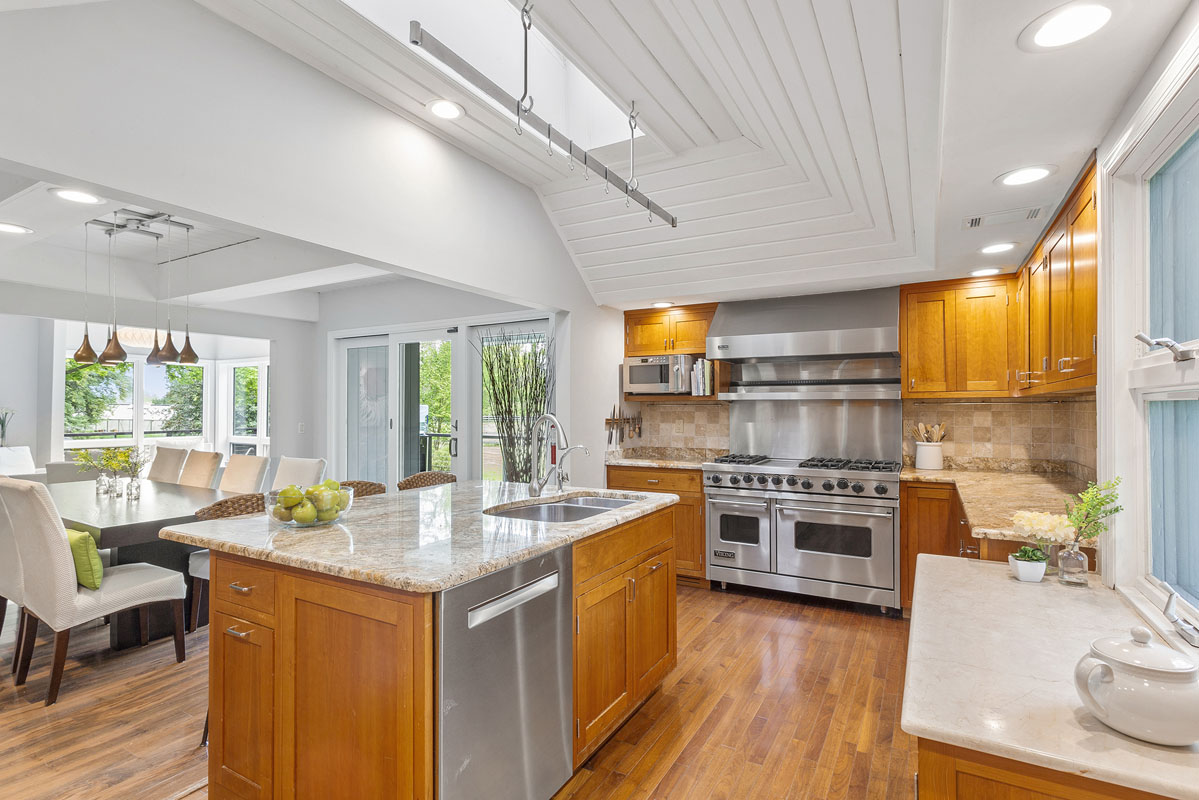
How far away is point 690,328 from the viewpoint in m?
4.88

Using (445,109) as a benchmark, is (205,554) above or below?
below

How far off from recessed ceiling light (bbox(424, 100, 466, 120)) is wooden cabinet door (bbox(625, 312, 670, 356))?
2.54m

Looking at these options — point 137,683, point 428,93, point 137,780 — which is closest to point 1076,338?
point 428,93

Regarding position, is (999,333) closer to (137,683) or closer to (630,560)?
(630,560)

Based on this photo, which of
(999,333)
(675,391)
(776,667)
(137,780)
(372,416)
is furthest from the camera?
(372,416)

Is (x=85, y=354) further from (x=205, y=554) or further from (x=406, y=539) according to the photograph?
(x=406, y=539)

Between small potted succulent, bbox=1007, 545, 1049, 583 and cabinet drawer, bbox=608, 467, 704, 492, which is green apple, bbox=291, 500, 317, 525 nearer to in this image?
small potted succulent, bbox=1007, 545, 1049, 583

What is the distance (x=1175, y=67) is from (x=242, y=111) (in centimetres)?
276

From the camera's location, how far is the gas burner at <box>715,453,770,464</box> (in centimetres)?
452

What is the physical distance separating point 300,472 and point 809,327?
12.2ft

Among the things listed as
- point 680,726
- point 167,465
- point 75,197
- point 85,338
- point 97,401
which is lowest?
point 680,726

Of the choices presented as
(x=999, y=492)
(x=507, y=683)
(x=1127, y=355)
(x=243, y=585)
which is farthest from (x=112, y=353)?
(x=999, y=492)

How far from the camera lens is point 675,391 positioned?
15.6 ft

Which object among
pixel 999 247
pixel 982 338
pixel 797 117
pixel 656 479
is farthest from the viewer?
pixel 656 479
